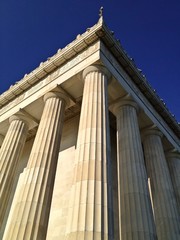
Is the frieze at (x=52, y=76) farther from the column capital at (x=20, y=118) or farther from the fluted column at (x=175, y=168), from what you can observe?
the fluted column at (x=175, y=168)

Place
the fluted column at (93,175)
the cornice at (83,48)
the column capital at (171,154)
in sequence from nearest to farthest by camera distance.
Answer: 1. the fluted column at (93,175)
2. the cornice at (83,48)
3. the column capital at (171,154)

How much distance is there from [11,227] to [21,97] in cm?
2402

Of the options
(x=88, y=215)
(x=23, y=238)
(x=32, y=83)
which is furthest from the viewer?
(x=32, y=83)

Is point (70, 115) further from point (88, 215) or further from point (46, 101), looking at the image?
point (88, 215)

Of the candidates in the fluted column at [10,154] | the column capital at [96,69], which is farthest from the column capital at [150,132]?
the fluted column at [10,154]

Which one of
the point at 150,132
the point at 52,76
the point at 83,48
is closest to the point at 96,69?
the point at 83,48

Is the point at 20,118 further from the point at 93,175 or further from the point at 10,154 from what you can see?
the point at 93,175

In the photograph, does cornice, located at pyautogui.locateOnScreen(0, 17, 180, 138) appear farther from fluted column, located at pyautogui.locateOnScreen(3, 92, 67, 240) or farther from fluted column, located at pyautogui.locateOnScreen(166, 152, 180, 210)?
fluted column, located at pyautogui.locateOnScreen(3, 92, 67, 240)

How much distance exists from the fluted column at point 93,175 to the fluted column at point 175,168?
22524mm

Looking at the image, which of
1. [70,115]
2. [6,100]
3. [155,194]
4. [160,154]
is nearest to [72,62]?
[70,115]

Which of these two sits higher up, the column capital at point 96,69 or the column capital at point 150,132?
the column capital at point 96,69

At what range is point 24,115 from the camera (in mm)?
38688

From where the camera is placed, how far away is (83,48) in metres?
34.6

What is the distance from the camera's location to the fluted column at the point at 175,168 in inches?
1585
